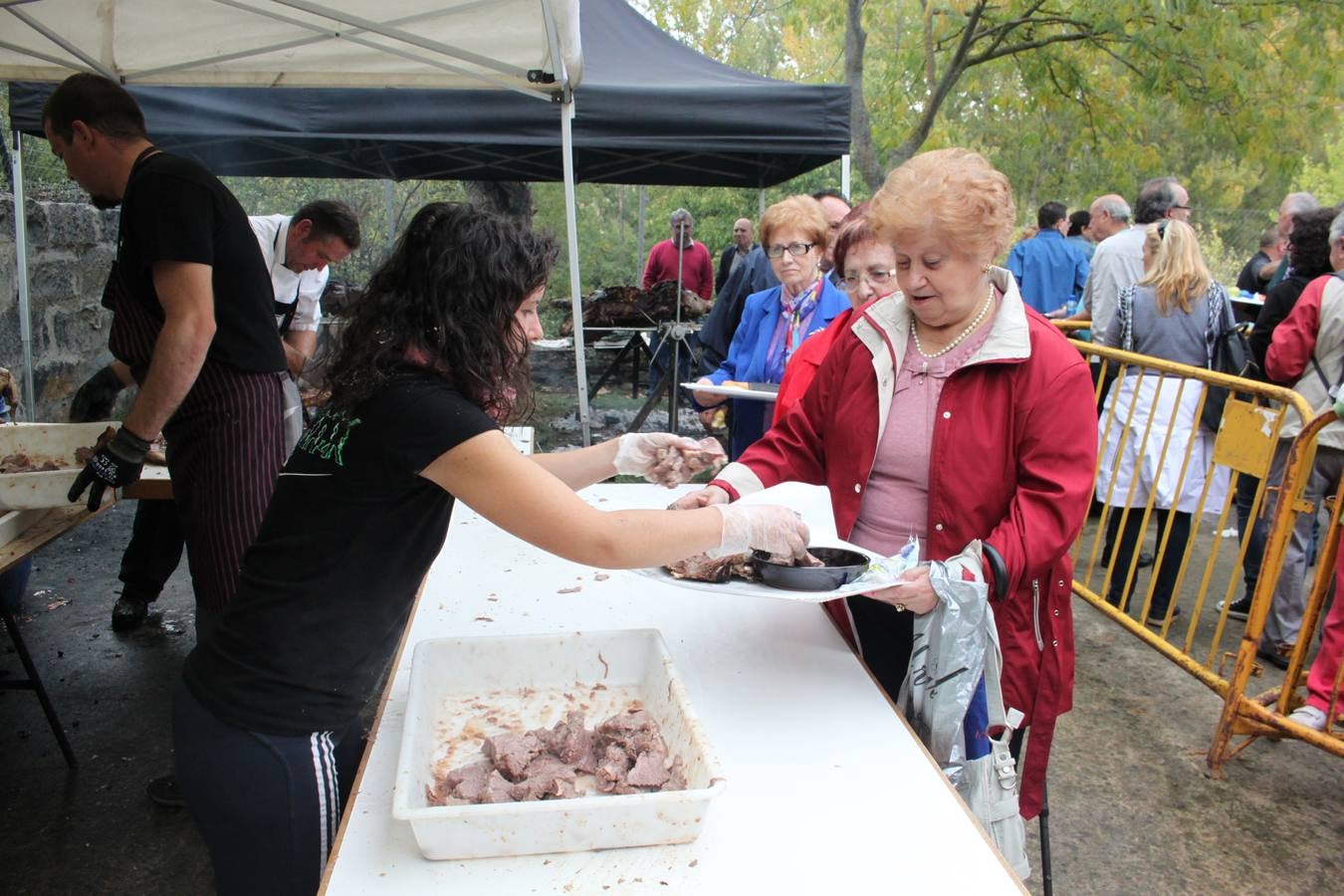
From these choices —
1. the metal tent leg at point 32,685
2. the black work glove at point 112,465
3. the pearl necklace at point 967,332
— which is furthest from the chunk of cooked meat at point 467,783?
the metal tent leg at point 32,685

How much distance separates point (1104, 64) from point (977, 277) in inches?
516

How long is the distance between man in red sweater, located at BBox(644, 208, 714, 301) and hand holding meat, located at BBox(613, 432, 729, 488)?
6.22m

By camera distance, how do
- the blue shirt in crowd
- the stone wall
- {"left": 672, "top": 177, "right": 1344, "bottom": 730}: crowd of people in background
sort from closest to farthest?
{"left": 672, "top": 177, "right": 1344, "bottom": 730}: crowd of people in background → the stone wall → the blue shirt in crowd

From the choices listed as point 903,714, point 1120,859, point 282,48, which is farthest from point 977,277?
point 282,48

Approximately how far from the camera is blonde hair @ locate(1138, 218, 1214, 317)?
4.35 metres

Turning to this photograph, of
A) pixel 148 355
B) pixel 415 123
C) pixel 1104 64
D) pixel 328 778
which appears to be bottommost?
pixel 328 778

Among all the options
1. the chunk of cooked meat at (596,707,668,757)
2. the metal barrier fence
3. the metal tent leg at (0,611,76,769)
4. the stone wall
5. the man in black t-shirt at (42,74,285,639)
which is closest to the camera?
the chunk of cooked meat at (596,707,668,757)

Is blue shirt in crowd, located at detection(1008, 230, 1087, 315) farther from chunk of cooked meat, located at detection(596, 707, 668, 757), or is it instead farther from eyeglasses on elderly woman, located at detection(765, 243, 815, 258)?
chunk of cooked meat, located at detection(596, 707, 668, 757)

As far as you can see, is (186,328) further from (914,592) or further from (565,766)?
(914,592)

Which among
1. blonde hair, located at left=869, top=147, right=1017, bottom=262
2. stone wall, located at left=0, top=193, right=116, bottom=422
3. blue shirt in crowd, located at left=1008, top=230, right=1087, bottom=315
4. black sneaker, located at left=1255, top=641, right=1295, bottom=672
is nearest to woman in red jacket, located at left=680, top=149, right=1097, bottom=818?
blonde hair, located at left=869, top=147, right=1017, bottom=262

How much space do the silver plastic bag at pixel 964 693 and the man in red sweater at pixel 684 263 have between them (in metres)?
6.67

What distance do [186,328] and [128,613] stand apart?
224 centimetres

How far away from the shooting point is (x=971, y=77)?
15594 mm

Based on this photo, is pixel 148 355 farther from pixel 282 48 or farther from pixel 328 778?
pixel 282 48
